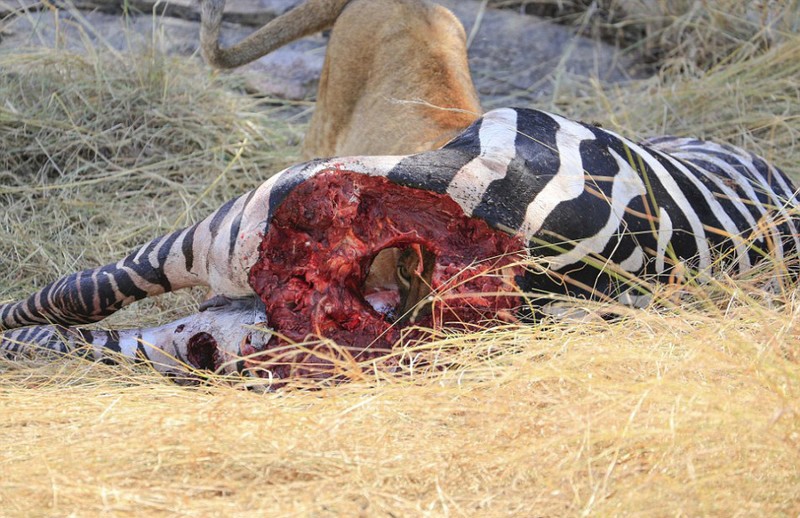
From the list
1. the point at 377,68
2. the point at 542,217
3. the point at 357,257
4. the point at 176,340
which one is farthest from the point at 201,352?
the point at 377,68

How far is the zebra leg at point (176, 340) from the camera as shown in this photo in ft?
8.70

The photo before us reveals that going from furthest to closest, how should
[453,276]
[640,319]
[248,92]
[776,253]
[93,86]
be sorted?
[248,92] < [93,86] < [776,253] < [453,276] < [640,319]

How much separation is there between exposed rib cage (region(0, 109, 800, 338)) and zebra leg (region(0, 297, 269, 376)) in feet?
0.19

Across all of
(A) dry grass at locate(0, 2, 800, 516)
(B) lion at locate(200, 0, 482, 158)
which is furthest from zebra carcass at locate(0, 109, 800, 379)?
(B) lion at locate(200, 0, 482, 158)

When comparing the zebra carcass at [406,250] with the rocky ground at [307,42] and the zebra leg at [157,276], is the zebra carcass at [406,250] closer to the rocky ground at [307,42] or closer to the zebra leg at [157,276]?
the zebra leg at [157,276]

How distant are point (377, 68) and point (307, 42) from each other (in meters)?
2.33

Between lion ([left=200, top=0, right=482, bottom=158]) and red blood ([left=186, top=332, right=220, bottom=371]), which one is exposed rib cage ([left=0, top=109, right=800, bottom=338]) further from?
lion ([left=200, top=0, right=482, bottom=158])

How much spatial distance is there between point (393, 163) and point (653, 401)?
986 mm


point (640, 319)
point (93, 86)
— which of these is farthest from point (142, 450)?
point (93, 86)

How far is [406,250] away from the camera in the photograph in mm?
2727

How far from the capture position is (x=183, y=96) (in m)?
5.04

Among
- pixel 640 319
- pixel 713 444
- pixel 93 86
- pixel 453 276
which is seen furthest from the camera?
pixel 93 86

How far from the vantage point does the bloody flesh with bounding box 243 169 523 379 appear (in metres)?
2.54

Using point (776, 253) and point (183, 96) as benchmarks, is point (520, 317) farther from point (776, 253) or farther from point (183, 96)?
point (183, 96)
